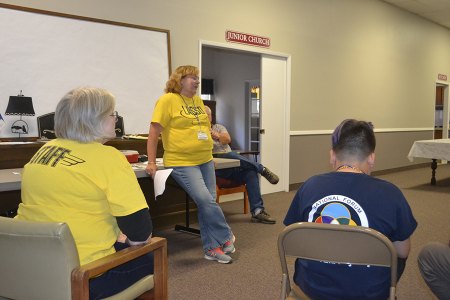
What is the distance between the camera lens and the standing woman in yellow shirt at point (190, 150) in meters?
2.94

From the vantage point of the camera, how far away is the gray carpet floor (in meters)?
2.56

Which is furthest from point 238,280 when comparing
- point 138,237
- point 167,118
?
point 138,237

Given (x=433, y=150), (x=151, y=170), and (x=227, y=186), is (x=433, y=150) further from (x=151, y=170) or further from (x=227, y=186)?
(x=151, y=170)

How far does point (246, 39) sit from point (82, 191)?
4316 millimetres

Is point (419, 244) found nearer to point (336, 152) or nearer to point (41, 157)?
point (336, 152)

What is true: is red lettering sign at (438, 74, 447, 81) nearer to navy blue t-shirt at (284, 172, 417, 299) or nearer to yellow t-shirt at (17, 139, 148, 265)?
navy blue t-shirt at (284, 172, 417, 299)

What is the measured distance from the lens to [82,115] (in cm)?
143

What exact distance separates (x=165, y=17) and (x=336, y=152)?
3337mm

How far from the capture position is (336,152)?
Result: 4.97ft


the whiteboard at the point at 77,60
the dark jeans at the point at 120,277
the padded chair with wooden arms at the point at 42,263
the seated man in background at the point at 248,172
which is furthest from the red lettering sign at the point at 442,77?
the padded chair with wooden arms at the point at 42,263

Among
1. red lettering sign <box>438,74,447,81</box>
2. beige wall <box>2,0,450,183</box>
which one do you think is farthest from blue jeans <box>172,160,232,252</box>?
red lettering sign <box>438,74,447,81</box>

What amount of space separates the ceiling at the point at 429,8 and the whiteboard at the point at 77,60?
5.59 m

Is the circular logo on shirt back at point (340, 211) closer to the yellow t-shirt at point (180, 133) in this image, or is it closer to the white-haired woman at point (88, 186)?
the white-haired woman at point (88, 186)

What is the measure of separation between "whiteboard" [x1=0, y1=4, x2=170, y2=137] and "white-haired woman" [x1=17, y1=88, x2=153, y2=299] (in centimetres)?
219
